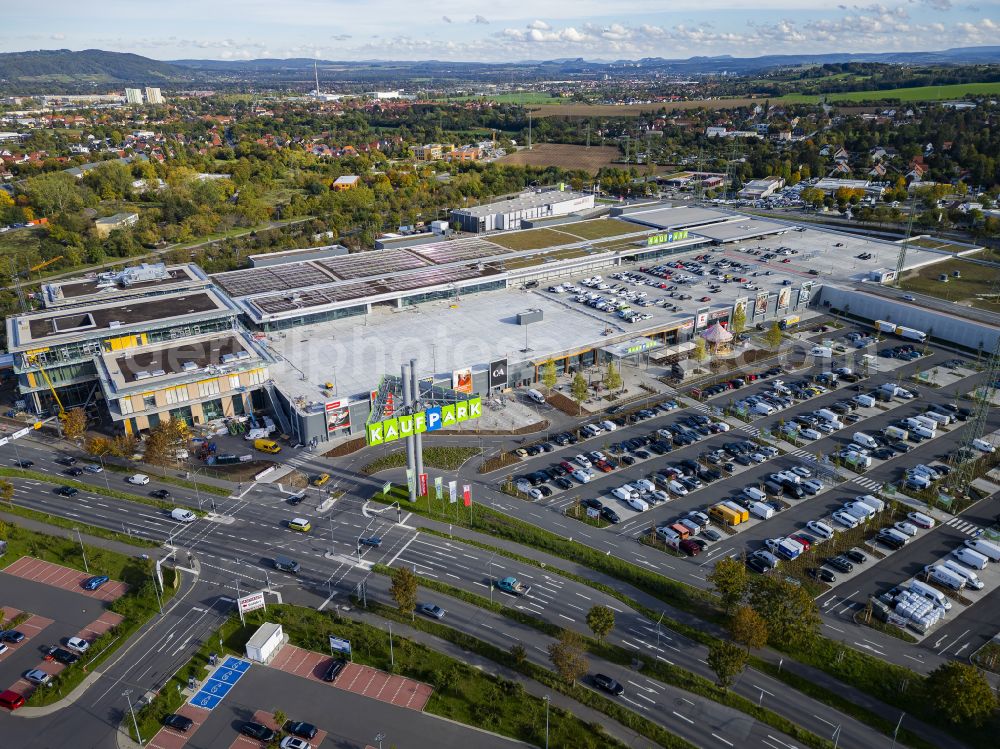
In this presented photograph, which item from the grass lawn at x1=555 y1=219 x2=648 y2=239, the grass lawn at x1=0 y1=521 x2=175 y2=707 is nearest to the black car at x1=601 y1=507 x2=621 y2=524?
the grass lawn at x1=0 y1=521 x2=175 y2=707

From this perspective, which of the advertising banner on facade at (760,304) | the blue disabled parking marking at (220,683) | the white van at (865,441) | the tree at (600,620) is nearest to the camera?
the blue disabled parking marking at (220,683)

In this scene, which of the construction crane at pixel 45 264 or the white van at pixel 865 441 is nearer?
the white van at pixel 865 441

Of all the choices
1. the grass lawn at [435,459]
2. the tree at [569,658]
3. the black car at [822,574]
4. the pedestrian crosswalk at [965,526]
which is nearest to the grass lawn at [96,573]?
the grass lawn at [435,459]

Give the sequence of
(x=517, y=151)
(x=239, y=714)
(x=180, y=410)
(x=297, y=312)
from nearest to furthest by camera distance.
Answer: (x=239, y=714) < (x=180, y=410) < (x=297, y=312) < (x=517, y=151)

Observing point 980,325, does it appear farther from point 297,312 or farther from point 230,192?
point 230,192

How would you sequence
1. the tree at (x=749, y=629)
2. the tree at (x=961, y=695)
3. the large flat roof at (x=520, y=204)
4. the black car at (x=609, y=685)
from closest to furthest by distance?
A: the tree at (x=961, y=695) → the black car at (x=609, y=685) → the tree at (x=749, y=629) → the large flat roof at (x=520, y=204)

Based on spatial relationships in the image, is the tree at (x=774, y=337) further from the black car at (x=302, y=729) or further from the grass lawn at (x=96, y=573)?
the grass lawn at (x=96, y=573)

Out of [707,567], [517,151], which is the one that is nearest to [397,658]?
[707,567]
